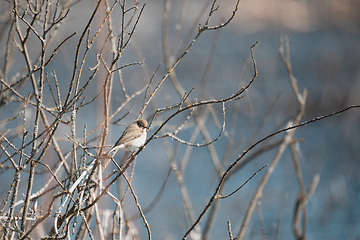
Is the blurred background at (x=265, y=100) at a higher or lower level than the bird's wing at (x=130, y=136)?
higher

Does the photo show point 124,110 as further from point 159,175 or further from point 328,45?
point 328,45

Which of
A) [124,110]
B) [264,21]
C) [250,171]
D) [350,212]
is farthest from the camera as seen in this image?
[264,21]

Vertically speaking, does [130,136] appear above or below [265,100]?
below

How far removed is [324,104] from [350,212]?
271 centimetres

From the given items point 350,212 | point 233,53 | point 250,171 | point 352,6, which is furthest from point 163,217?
point 352,6

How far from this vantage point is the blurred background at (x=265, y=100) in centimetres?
689

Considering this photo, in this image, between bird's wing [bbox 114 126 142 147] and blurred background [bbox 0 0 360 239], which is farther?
blurred background [bbox 0 0 360 239]

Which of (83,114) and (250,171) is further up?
(83,114)

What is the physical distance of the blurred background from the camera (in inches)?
271

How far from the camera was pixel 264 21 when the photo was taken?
1201cm

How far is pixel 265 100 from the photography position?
9.62m

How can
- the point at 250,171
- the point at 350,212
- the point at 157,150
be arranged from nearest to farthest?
the point at 350,212 → the point at 250,171 → the point at 157,150

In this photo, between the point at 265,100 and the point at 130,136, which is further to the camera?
the point at 265,100

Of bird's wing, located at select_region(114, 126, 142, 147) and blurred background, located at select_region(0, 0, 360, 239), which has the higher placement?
blurred background, located at select_region(0, 0, 360, 239)
